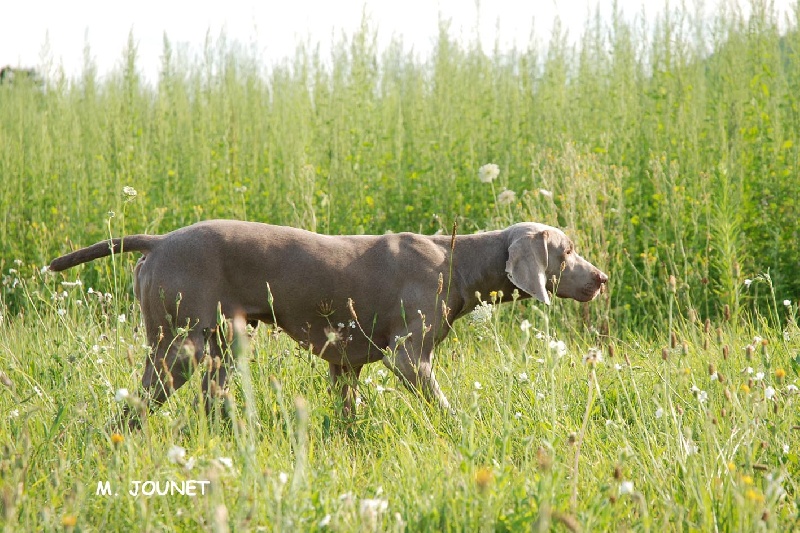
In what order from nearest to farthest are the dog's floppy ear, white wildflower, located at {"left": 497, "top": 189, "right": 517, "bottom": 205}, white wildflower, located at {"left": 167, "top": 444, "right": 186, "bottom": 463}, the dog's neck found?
white wildflower, located at {"left": 167, "top": 444, "right": 186, "bottom": 463}, the dog's floppy ear, the dog's neck, white wildflower, located at {"left": 497, "top": 189, "right": 517, "bottom": 205}

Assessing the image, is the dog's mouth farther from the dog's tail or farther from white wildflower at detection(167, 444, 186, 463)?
white wildflower at detection(167, 444, 186, 463)

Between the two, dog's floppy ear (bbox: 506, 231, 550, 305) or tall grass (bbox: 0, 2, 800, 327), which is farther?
tall grass (bbox: 0, 2, 800, 327)

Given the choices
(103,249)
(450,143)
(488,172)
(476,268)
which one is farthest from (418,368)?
(450,143)

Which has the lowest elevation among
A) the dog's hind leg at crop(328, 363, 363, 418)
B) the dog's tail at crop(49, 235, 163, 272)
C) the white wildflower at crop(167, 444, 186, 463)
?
the dog's hind leg at crop(328, 363, 363, 418)

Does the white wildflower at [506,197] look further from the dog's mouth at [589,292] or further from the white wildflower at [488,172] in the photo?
the dog's mouth at [589,292]

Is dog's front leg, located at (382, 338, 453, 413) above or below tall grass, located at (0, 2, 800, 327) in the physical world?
below

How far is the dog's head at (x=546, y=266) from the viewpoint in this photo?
4.00m

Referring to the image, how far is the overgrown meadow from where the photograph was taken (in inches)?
101

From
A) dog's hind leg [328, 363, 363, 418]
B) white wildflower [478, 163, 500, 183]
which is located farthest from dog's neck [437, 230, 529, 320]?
white wildflower [478, 163, 500, 183]

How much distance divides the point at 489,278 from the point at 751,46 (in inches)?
149

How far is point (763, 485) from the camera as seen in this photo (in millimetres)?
2605

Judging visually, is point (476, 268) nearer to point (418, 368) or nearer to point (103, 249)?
point (418, 368)

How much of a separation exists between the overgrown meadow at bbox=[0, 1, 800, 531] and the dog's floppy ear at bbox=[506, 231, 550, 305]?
0.75 feet

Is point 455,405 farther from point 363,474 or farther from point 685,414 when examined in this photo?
point 685,414
